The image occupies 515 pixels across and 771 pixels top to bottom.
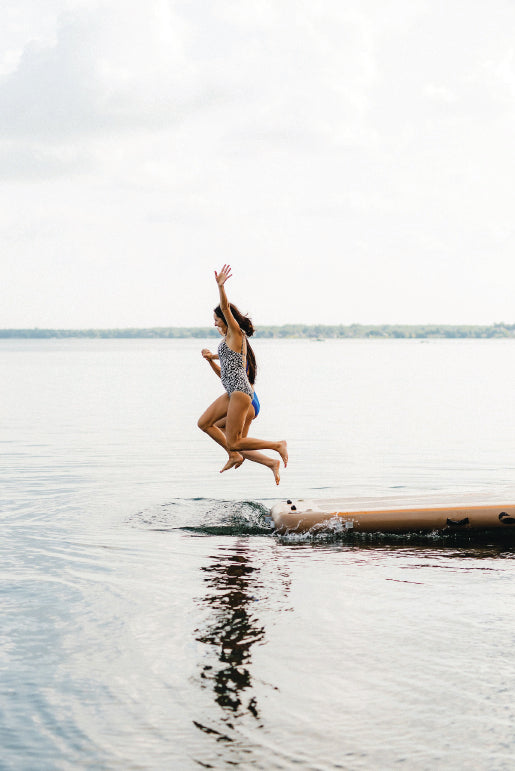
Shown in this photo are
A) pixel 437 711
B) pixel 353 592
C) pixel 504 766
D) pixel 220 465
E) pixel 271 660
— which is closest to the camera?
pixel 504 766

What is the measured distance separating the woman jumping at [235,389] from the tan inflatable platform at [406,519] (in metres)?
0.89

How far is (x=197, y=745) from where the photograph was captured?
5988 mm

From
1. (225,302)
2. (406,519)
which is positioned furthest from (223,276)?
(406,519)

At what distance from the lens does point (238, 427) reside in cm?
1280

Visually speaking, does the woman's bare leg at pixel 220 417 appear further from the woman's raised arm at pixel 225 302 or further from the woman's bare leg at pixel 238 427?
the woman's raised arm at pixel 225 302

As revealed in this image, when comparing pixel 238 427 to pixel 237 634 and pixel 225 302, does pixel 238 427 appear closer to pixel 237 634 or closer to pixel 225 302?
pixel 225 302

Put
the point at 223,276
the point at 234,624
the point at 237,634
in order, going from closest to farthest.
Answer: the point at 237,634
the point at 234,624
the point at 223,276

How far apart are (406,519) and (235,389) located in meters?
2.93

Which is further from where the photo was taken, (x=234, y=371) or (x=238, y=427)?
(x=238, y=427)

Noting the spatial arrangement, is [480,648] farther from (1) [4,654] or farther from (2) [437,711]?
(1) [4,654]

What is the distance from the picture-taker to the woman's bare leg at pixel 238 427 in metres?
12.7

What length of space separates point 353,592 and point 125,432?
2114 cm

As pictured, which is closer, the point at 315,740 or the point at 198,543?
the point at 315,740

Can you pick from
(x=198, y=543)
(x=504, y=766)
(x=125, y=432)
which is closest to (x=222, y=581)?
(x=198, y=543)
